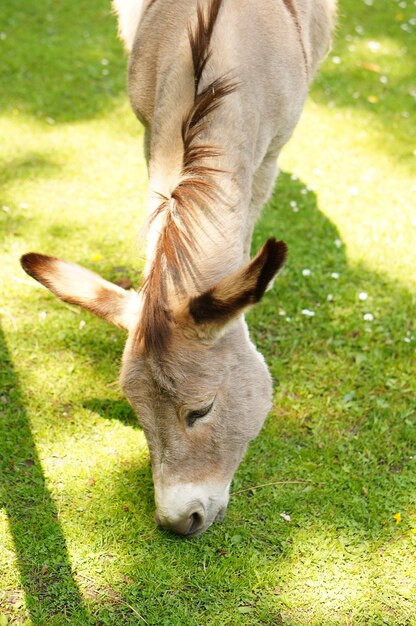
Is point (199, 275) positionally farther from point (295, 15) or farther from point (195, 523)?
point (295, 15)

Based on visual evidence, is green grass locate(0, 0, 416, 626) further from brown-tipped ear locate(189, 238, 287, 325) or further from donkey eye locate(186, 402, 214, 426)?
donkey eye locate(186, 402, 214, 426)

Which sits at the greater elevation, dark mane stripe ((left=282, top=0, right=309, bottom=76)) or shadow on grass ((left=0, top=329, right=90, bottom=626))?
dark mane stripe ((left=282, top=0, right=309, bottom=76))

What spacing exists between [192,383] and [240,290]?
1.57ft

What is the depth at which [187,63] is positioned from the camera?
142 inches

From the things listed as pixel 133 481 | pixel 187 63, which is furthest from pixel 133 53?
pixel 133 481

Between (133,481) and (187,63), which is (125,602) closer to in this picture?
(133,481)

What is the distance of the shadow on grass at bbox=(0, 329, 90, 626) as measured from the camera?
3.23 m

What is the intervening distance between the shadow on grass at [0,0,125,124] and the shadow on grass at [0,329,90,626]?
3.87 metres

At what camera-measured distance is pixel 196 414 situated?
9.93 ft

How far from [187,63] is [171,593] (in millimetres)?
2511

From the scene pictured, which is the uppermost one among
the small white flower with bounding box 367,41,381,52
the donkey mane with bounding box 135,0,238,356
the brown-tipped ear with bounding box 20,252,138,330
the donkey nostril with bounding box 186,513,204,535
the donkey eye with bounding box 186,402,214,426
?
the donkey mane with bounding box 135,0,238,356

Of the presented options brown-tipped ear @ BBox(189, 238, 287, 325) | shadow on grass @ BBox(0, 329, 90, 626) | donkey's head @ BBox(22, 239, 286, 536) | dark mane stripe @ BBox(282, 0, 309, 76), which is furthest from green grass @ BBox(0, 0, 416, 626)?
dark mane stripe @ BBox(282, 0, 309, 76)

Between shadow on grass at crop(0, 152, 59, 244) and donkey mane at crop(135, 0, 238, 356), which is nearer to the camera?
donkey mane at crop(135, 0, 238, 356)

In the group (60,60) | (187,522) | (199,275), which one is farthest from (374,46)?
(187,522)
